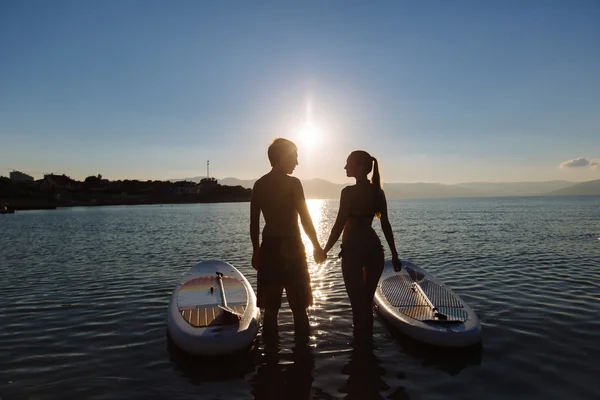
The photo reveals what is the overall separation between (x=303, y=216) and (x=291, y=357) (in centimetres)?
258

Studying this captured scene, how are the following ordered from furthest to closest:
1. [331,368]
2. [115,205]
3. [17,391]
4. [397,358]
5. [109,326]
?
[115,205], [109,326], [397,358], [331,368], [17,391]

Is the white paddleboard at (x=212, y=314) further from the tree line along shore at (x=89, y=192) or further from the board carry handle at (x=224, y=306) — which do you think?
the tree line along shore at (x=89, y=192)

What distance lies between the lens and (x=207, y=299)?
8219 millimetres

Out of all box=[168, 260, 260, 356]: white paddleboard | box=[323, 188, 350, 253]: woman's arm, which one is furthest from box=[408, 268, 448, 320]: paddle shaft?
box=[168, 260, 260, 356]: white paddleboard

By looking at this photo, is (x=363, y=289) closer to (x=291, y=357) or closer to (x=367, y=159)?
(x=291, y=357)

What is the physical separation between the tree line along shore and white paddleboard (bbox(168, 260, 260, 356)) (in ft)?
366

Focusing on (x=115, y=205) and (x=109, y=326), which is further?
(x=115, y=205)

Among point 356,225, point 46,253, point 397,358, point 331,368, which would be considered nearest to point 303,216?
point 356,225

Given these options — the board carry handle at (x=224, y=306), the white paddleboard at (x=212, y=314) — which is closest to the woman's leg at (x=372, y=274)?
the white paddleboard at (x=212, y=314)

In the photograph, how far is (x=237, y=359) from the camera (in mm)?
6273

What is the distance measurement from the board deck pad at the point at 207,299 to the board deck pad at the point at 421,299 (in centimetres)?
325

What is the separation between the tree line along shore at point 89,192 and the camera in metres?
120

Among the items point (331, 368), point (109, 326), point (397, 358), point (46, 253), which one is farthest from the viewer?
point (46, 253)

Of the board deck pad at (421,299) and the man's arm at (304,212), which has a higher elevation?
the man's arm at (304,212)
